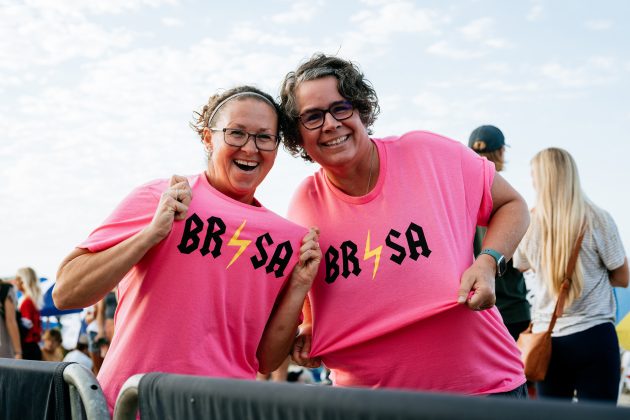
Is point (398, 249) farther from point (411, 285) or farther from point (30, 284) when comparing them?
point (30, 284)

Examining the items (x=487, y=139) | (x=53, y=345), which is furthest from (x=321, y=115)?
(x=53, y=345)

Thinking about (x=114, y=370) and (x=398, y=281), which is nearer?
(x=114, y=370)

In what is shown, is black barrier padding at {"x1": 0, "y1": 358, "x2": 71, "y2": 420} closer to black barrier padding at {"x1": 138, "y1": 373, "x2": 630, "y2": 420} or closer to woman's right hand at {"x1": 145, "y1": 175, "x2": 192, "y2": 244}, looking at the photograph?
black barrier padding at {"x1": 138, "y1": 373, "x2": 630, "y2": 420}

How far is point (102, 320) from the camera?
990 cm

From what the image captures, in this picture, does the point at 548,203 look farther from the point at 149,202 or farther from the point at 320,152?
the point at 149,202

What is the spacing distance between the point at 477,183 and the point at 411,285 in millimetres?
504

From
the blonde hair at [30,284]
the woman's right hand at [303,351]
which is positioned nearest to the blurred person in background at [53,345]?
the blonde hair at [30,284]

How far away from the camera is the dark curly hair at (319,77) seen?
9.63ft

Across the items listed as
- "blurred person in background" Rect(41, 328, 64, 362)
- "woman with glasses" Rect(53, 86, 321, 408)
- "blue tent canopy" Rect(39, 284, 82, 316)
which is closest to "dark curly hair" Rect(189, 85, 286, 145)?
"woman with glasses" Rect(53, 86, 321, 408)

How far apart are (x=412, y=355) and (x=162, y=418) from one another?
1.25 meters

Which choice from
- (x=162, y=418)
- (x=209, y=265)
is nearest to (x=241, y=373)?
(x=209, y=265)

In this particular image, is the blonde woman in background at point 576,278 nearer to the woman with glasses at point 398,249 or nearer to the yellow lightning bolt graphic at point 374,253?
the woman with glasses at point 398,249

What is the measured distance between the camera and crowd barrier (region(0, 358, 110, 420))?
1.87 m

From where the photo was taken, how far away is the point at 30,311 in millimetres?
8266
